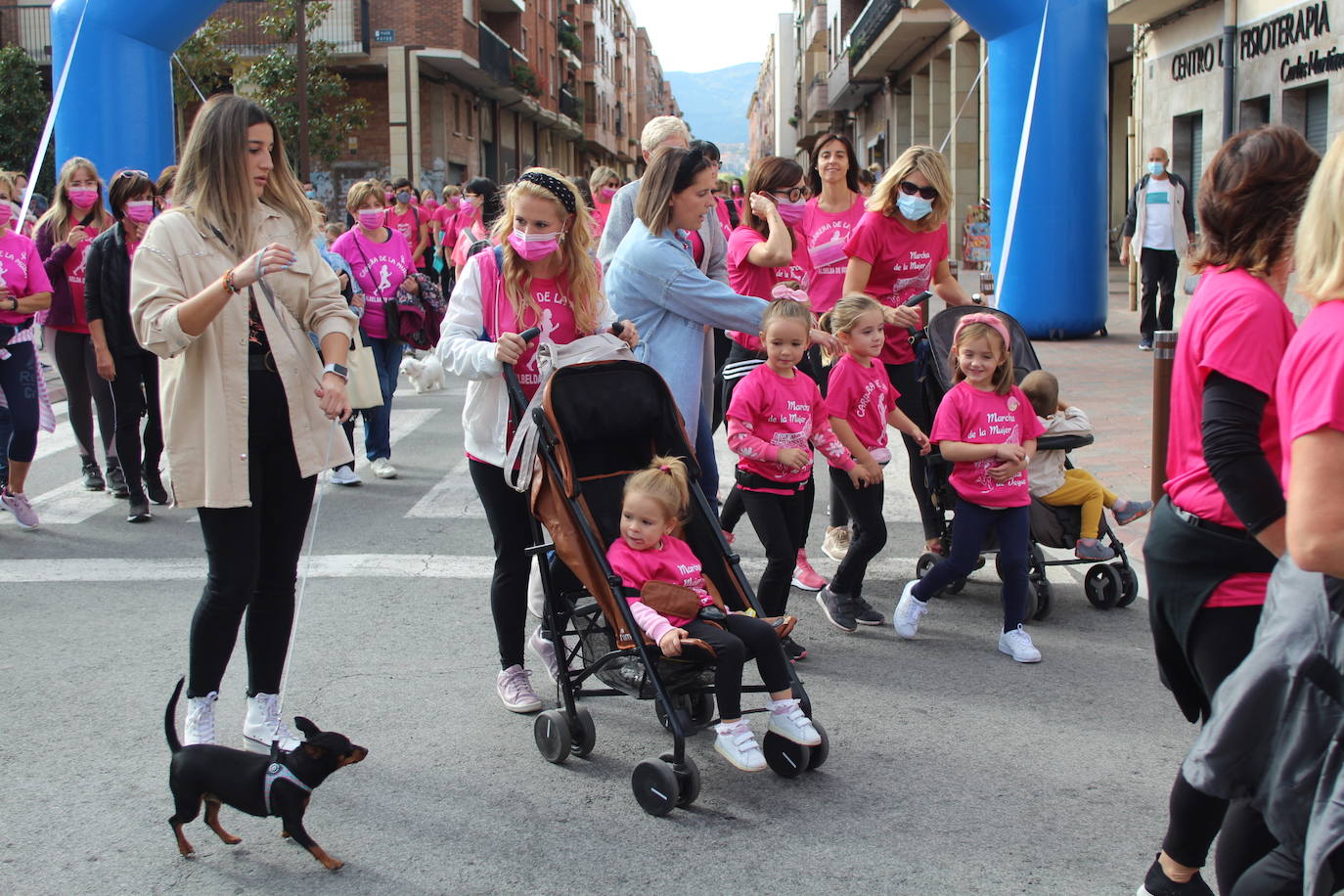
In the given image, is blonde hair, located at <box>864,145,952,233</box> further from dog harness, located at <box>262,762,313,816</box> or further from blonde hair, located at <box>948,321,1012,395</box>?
dog harness, located at <box>262,762,313,816</box>

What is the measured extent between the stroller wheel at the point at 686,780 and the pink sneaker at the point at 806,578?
7.65 feet

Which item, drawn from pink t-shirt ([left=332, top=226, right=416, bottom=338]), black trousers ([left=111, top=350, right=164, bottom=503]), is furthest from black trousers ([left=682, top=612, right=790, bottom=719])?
pink t-shirt ([left=332, top=226, right=416, bottom=338])

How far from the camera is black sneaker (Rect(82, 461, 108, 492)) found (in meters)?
8.14

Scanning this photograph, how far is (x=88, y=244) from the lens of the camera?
24.8ft

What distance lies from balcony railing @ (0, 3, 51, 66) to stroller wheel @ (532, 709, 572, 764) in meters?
37.5

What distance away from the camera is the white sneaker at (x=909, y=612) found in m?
5.16

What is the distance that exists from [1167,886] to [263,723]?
2.56 m

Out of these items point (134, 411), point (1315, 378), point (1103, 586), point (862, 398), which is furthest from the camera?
point (134, 411)

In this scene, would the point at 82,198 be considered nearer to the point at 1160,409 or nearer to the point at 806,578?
the point at 806,578

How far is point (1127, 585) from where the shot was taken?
18.0 ft

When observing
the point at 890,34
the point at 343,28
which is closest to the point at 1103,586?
the point at 890,34

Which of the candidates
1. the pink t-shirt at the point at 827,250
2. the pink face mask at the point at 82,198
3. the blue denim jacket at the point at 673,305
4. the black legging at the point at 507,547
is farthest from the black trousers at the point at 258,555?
the pink face mask at the point at 82,198

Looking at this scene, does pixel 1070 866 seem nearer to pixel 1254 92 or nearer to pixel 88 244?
pixel 88 244

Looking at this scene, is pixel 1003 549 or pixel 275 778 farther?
pixel 1003 549
